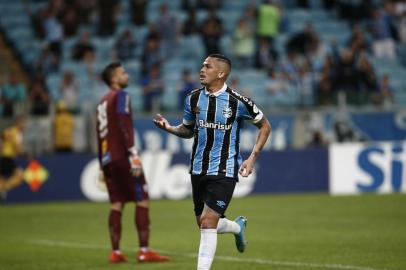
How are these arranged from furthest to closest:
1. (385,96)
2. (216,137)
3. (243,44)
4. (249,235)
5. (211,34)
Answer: (243,44) → (211,34) → (385,96) → (249,235) → (216,137)

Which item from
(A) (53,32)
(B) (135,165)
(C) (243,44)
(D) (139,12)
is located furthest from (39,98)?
(B) (135,165)

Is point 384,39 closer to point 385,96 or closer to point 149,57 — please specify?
point 385,96

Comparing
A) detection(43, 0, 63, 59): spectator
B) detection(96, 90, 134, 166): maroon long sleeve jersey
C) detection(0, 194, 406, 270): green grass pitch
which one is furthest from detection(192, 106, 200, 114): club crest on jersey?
detection(43, 0, 63, 59): spectator

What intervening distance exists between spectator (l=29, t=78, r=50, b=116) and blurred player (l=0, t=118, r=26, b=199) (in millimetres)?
469

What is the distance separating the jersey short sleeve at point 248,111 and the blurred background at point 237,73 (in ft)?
45.5

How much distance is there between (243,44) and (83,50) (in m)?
4.52

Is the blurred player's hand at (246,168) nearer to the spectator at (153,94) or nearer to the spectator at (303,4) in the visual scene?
the spectator at (153,94)

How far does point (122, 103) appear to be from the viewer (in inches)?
488

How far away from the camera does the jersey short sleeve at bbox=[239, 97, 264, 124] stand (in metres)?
9.93

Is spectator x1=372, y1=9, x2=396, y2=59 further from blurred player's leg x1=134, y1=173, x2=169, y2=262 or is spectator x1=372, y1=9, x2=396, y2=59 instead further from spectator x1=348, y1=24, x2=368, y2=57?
blurred player's leg x1=134, y1=173, x2=169, y2=262

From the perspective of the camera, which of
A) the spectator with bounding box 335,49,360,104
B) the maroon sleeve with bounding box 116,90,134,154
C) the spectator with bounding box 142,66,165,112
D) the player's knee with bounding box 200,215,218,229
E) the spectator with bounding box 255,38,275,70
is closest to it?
the player's knee with bounding box 200,215,218,229

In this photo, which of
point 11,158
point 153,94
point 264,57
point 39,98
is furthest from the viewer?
point 264,57

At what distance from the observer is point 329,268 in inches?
419

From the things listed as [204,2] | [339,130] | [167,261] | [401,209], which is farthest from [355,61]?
[167,261]
